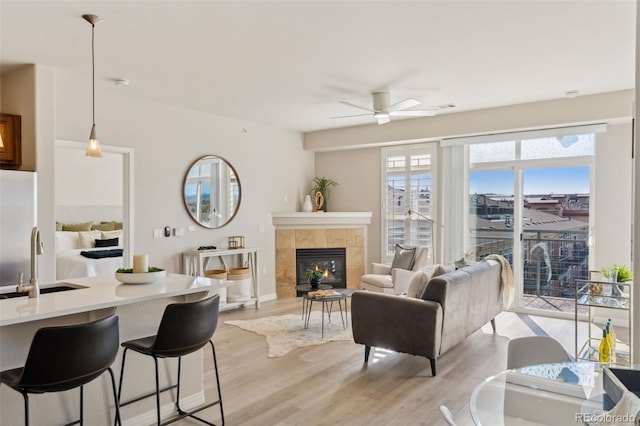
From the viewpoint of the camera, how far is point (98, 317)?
2.59 meters

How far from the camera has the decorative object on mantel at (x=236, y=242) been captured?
632cm

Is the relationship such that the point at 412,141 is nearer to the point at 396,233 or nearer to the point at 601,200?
the point at 396,233

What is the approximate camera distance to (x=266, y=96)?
17.0ft

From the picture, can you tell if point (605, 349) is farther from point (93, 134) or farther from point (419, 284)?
point (93, 134)

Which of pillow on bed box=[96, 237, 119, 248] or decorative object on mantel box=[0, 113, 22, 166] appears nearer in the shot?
decorative object on mantel box=[0, 113, 22, 166]

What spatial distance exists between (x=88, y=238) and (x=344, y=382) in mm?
5877

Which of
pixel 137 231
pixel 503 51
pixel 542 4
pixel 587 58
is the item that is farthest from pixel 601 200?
pixel 137 231

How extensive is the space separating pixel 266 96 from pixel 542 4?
3.09m

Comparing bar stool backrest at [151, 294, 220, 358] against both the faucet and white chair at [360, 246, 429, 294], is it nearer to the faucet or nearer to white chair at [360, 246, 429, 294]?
the faucet

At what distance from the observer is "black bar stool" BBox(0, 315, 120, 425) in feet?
6.40

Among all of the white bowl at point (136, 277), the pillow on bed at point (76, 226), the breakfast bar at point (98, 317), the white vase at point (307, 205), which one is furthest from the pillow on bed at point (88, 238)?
the white bowl at point (136, 277)

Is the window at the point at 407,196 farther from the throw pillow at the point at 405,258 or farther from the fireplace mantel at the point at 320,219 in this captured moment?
the throw pillow at the point at 405,258

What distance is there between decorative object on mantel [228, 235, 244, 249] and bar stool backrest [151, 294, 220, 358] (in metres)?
3.70

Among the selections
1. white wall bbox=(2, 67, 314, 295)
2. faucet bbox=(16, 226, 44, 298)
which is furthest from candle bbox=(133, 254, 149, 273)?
white wall bbox=(2, 67, 314, 295)
